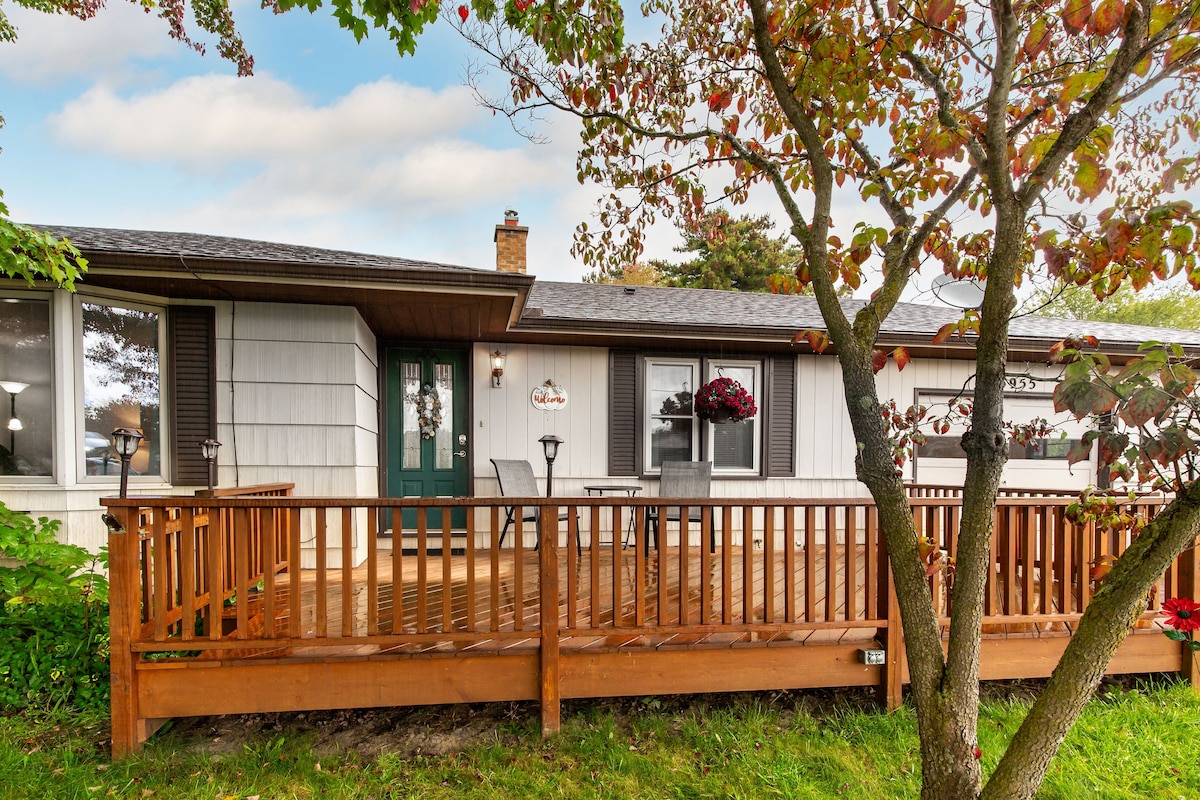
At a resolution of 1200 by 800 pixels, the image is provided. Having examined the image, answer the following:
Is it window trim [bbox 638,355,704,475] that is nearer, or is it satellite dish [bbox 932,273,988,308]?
satellite dish [bbox 932,273,988,308]

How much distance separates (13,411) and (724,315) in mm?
5997

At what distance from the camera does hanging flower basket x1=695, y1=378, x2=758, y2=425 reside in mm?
5703

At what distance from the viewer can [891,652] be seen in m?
3.03

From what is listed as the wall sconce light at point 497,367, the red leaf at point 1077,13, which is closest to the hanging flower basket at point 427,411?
the wall sconce light at point 497,367

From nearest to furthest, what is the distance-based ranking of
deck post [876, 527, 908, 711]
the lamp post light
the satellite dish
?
1. the satellite dish
2. deck post [876, 527, 908, 711]
3. the lamp post light

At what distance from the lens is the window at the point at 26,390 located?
392 cm

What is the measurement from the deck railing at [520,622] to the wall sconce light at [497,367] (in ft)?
9.18

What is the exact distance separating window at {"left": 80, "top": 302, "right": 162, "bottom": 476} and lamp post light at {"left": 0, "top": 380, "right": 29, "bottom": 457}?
357 mm

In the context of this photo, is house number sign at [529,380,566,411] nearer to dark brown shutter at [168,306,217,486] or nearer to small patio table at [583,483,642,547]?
small patio table at [583,483,642,547]

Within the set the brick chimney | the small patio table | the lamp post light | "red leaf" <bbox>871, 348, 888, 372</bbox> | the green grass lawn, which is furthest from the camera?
the brick chimney

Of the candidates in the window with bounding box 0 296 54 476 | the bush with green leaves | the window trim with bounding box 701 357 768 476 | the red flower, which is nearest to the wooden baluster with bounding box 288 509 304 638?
the bush with green leaves

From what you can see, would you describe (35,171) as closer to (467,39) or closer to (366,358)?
(366,358)

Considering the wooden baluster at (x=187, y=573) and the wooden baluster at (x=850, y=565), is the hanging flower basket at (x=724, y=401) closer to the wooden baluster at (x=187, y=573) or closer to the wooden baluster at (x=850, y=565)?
the wooden baluster at (x=850, y=565)

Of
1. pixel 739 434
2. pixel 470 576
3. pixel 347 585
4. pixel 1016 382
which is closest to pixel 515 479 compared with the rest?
pixel 739 434
